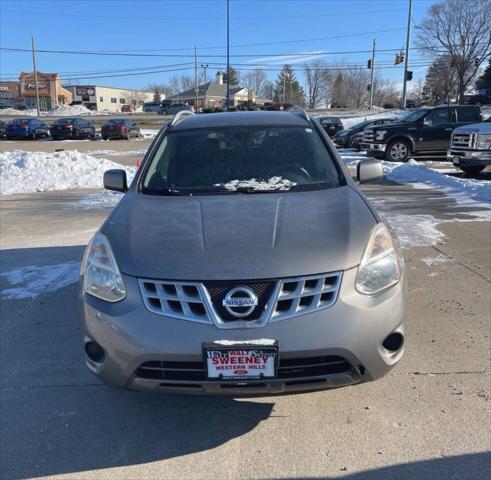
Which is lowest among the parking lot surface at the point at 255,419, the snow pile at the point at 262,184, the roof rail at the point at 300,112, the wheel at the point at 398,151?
the parking lot surface at the point at 255,419

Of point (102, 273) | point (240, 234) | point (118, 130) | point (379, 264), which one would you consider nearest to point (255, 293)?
point (240, 234)

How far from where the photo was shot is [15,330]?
418 centimetres

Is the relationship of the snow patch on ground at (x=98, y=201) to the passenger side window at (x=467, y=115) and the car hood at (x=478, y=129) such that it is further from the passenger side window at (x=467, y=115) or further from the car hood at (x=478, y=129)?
the passenger side window at (x=467, y=115)

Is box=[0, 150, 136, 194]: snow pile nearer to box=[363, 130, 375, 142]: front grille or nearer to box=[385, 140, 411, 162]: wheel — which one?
box=[385, 140, 411, 162]: wheel

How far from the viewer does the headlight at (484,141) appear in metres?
13.0

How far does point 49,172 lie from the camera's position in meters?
13.6

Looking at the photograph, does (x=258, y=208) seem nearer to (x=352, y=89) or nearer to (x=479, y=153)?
(x=479, y=153)

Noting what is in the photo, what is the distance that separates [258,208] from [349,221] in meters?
0.59

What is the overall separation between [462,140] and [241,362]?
13235mm

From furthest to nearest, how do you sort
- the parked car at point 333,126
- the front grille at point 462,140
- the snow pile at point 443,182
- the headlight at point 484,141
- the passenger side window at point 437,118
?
the parked car at point 333,126 → the passenger side window at point 437,118 → the front grille at point 462,140 → the headlight at point 484,141 → the snow pile at point 443,182

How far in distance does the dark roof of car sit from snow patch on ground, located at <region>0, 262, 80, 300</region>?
2162mm

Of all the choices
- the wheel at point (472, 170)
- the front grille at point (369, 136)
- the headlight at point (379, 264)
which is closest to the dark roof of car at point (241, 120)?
the headlight at point (379, 264)

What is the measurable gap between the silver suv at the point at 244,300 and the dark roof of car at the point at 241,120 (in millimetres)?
1449

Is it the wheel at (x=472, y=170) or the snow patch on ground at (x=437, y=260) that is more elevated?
the wheel at (x=472, y=170)
